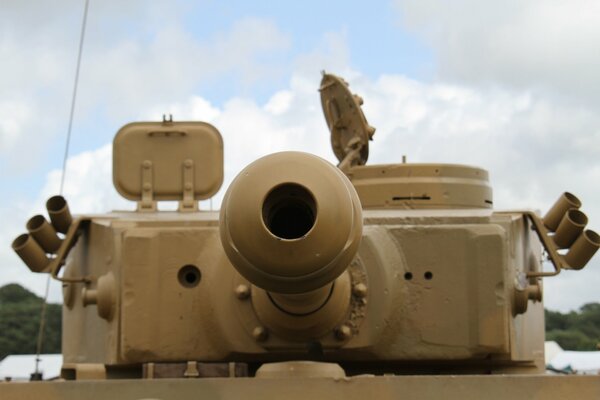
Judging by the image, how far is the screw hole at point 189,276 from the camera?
10070mm

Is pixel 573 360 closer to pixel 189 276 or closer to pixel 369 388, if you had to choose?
pixel 189 276

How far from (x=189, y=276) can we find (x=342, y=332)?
1259 millimetres

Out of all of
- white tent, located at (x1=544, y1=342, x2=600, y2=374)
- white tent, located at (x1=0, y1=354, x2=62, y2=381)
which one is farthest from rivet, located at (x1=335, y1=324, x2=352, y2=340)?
white tent, located at (x1=544, y1=342, x2=600, y2=374)

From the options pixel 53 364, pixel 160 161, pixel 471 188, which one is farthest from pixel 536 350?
pixel 53 364

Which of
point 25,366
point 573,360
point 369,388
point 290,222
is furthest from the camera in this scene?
point 573,360

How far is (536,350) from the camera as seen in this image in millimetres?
11164

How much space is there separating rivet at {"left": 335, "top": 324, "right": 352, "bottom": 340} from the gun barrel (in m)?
1.67

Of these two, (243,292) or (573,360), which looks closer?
(243,292)

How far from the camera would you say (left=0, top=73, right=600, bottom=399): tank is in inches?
308

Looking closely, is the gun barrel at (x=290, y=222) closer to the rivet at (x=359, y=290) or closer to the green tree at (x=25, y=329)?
the rivet at (x=359, y=290)

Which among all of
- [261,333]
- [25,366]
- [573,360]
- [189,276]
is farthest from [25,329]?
[261,333]

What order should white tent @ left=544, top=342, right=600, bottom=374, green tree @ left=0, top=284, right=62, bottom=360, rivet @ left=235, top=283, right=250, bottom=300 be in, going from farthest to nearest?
green tree @ left=0, top=284, right=62, bottom=360 → white tent @ left=544, top=342, right=600, bottom=374 → rivet @ left=235, top=283, right=250, bottom=300

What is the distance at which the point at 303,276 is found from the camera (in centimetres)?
784

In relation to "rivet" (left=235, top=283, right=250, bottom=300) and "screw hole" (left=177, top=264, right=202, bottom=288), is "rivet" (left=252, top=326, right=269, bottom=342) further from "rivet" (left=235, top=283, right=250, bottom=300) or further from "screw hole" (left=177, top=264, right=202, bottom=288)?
"screw hole" (left=177, top=264, right=202, bottom=288)
